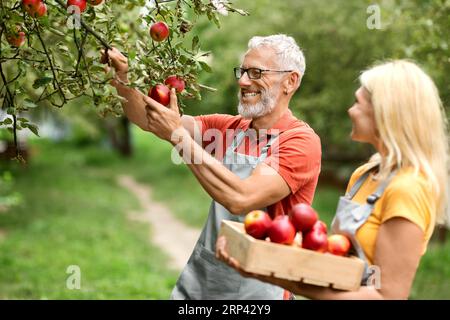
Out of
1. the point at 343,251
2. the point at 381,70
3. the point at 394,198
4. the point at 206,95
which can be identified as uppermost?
the point at 381,70

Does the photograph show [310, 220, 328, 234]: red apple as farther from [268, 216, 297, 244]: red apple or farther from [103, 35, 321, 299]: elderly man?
[103, 35, 321, 299]: elderly man

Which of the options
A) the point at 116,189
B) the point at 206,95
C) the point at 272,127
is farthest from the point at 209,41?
the point at 272,127

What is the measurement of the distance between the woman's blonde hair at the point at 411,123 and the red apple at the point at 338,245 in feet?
→ 0.90

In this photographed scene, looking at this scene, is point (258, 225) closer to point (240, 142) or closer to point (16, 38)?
point (240, 142)

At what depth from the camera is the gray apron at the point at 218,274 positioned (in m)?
3.13

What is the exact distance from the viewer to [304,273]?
2396 millimetres

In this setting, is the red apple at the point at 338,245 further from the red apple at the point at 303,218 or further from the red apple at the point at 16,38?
the red apple at the point at 16,38

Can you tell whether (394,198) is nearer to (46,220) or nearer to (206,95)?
(46,220)

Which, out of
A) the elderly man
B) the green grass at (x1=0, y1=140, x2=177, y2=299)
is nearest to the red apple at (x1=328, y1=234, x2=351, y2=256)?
the elderly man

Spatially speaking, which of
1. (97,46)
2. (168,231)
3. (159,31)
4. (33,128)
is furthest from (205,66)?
(168,231)

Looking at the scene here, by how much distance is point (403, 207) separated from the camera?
93.5 inches

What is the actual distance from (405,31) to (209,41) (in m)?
8.47

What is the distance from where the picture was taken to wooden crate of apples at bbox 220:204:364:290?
2.38 meters
